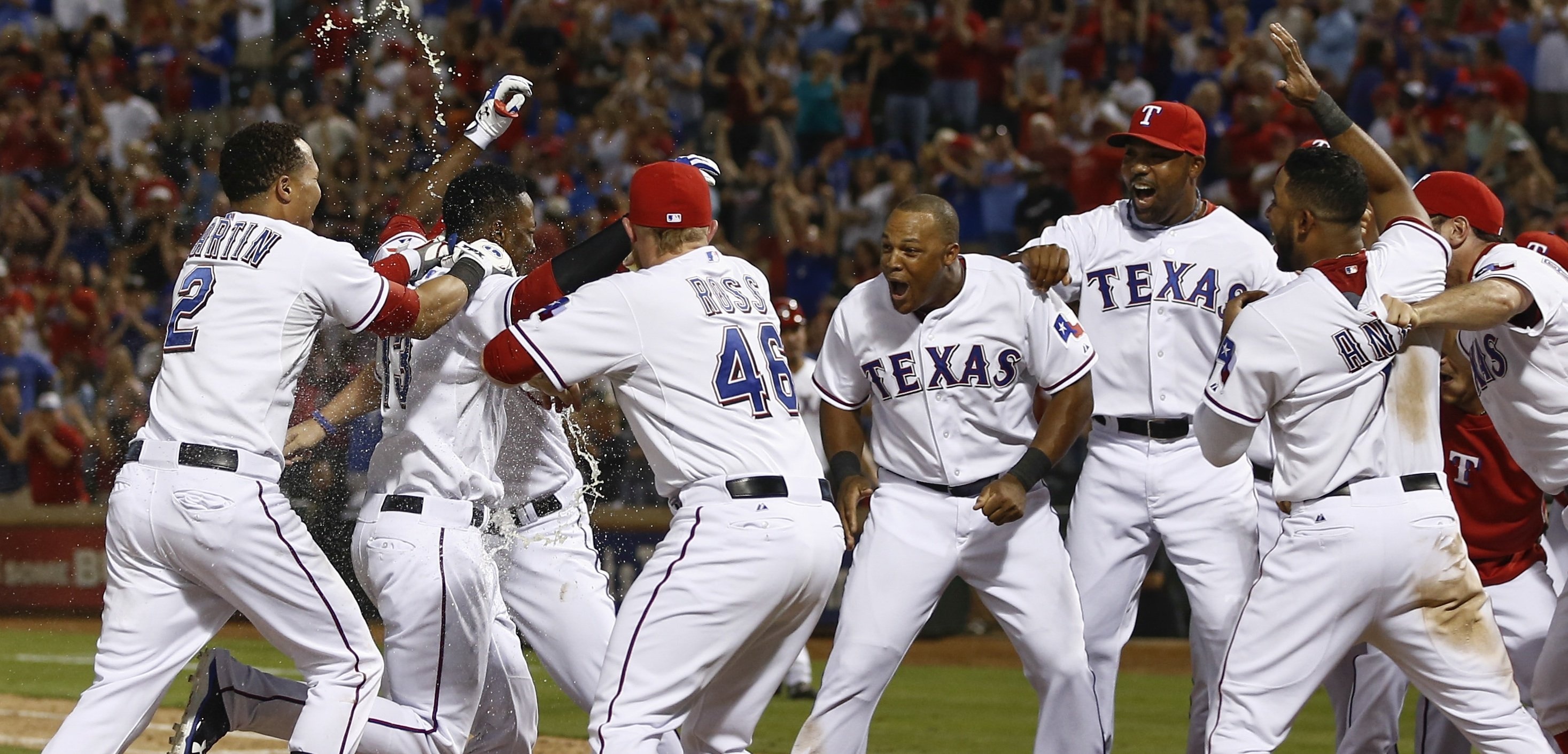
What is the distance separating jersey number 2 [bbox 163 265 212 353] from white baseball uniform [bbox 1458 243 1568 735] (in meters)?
3.77

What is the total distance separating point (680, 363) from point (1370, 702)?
2809 millimetres

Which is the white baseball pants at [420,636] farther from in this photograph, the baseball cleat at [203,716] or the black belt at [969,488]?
the black belt at [969,488]

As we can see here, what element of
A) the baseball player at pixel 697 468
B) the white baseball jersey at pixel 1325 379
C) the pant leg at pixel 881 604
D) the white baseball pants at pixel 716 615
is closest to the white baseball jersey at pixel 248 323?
the baseball player at pixel 697 468

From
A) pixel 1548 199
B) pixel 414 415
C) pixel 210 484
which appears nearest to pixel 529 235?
pixel 414 415

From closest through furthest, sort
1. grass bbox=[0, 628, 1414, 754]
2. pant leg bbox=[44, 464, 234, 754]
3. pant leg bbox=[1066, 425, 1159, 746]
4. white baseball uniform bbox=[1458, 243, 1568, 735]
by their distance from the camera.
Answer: pant leg bbox=[44, 464, 234, 754] < white baseball uniform bbox=[1458, 243, 1568, 735] < pant leg bbox=[1066, 425, 1159, 746] < grass bbox=[0, 628, 1414, 754]

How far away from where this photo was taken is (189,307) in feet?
16.1

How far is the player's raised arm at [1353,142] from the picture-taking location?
200 inches

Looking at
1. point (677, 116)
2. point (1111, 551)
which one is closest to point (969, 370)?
point (1111, 551)

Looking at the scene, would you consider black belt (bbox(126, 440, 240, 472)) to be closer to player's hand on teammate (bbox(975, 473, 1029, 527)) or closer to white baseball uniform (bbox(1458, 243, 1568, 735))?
player's hand on teammate (bbox(975, 473, 1029, 527))

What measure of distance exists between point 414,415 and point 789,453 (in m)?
1.30

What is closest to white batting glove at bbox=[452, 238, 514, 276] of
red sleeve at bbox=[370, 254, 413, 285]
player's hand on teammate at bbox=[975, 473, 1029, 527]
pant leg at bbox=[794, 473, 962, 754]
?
red sleeve at bbox=[370, 254, 413, 285]

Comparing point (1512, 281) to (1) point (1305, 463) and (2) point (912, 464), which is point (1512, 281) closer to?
(1) point (1305, 463)

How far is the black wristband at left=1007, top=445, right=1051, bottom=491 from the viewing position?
5309 millimetres

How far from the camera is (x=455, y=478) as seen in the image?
5.21m
